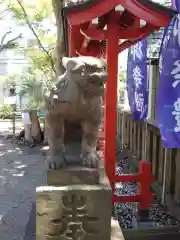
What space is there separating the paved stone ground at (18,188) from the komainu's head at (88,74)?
2.71m

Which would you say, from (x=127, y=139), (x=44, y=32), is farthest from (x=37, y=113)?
(x=127, y=139)

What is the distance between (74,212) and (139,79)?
3790 millimetres

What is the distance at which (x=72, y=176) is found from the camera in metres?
2.88

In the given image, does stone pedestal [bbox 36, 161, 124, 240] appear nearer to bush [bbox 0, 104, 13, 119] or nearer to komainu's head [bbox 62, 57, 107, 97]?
komainu's head [bbox 62, 57, 107, 97]

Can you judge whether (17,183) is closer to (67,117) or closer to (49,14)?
(67,117)

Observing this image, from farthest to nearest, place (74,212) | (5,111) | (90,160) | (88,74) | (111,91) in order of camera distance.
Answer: (5,111) → (111,91) → (90,160) → (74,212) → (88,74)

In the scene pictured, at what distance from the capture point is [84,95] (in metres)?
2.69

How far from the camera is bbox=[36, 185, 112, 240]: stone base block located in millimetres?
2768

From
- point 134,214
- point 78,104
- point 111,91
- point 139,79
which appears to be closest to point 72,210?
point 78,104

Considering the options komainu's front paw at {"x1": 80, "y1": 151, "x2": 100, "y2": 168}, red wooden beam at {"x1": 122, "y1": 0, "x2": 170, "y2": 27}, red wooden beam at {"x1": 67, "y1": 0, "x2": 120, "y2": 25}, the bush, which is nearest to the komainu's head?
komainu's front paw at {"x1": 80, "y1": 151, "x2": 100, "y2": 168}

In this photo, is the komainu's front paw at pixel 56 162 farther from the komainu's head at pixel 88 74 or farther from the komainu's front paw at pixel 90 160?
the komainu's head at pixel 88 74

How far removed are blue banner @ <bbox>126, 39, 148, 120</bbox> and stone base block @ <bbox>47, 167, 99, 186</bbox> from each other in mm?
3378

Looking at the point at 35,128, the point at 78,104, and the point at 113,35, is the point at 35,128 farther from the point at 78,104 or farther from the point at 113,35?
the point at 78,104

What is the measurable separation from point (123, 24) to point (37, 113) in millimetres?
9532
